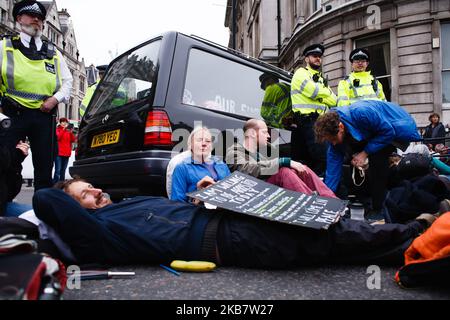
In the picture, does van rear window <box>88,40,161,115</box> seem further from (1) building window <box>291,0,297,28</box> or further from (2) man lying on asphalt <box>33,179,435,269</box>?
(1) building window <box>291,0,297,28</box>

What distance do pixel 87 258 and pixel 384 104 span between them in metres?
3.26

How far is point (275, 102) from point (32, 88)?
2728 mm

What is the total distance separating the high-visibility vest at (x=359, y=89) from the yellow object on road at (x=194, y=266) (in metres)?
3.97

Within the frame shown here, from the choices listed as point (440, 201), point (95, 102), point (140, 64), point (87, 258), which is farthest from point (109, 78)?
point (440, 201)

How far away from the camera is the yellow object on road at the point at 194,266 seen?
2.18 metres

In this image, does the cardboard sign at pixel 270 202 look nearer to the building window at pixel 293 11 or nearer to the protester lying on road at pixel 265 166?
the protester lying on road at pixel 265 166

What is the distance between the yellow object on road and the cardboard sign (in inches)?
12.9

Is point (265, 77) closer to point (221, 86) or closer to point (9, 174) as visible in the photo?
point (221, 86)

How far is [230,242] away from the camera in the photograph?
2.24 m

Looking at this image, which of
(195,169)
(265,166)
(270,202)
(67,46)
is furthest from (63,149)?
(67,46)

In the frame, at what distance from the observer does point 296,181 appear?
3.17 metres

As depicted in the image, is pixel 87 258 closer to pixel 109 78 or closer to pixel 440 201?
pixel 440 201

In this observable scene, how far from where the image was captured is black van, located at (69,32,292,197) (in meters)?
3.56

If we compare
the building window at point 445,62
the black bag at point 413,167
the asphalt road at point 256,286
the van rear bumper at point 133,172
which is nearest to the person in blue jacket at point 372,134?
the black bag at point 413,167
